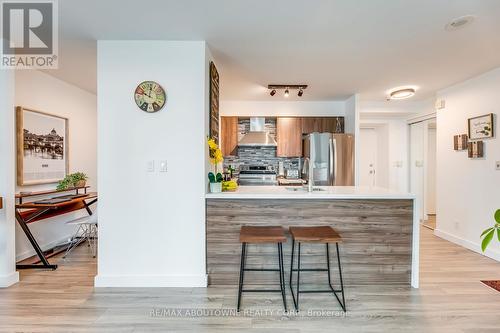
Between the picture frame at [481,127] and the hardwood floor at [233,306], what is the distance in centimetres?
177

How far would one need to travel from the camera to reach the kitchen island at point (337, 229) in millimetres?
2611

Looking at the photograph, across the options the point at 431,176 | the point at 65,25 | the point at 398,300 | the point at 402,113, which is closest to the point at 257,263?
the point at 398,300

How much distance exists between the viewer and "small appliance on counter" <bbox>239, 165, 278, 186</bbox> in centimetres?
502

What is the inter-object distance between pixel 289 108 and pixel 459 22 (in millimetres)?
3008

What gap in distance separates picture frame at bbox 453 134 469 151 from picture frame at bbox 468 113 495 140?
88mm

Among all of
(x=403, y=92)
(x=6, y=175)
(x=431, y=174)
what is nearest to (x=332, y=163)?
(x=403, y=92)

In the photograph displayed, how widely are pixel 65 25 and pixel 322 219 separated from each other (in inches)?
116

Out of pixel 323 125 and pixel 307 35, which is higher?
pixel 307 35

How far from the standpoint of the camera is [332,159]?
439 cm

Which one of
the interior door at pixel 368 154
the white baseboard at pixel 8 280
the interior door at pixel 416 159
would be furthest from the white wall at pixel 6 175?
the interior door at pixel 416 159

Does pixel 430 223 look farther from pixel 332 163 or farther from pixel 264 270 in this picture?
pixel 264 270

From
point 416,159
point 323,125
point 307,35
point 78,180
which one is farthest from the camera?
point 416,159

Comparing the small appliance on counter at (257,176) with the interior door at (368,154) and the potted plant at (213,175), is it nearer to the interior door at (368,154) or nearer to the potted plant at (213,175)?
the potted plant at (213,175)

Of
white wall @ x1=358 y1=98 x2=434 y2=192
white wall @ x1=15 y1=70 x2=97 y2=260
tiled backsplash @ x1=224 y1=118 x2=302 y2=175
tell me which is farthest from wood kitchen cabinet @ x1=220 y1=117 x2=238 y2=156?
white wall @ x1=358 y1=98 x2=434 y2=192
